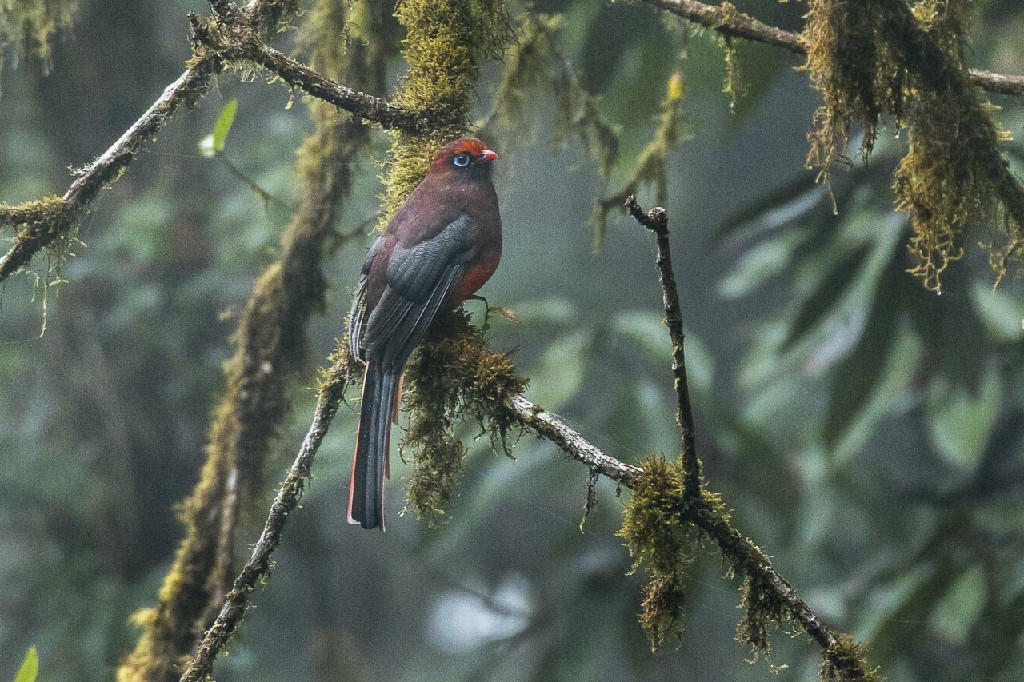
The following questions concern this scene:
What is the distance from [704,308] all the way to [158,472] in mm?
3401

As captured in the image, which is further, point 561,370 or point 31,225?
point 561,370

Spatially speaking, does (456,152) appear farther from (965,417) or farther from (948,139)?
(965,417)

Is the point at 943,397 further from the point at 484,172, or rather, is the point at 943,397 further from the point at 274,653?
the point at 274,653

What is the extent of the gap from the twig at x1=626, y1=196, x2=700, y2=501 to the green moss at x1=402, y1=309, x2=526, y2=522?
391 mm

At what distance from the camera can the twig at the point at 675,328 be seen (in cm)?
131

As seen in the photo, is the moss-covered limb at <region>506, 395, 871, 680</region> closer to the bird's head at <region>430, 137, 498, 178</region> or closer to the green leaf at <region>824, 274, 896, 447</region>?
the bird's head at <region>430, 137, 498, 178</region>

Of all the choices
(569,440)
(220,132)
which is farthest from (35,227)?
(569,440)

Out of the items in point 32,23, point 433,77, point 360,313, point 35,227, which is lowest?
point 360,313

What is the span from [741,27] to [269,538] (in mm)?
1533

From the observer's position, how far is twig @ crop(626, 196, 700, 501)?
1.31m

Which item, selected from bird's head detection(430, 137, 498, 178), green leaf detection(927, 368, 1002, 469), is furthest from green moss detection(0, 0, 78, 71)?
green leaf detection(927, 368, 1002, 469)

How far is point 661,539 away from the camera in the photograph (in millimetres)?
1641

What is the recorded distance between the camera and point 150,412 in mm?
3748

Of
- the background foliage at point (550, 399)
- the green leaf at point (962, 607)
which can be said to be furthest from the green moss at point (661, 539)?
the green leaf at point (962, 607)
